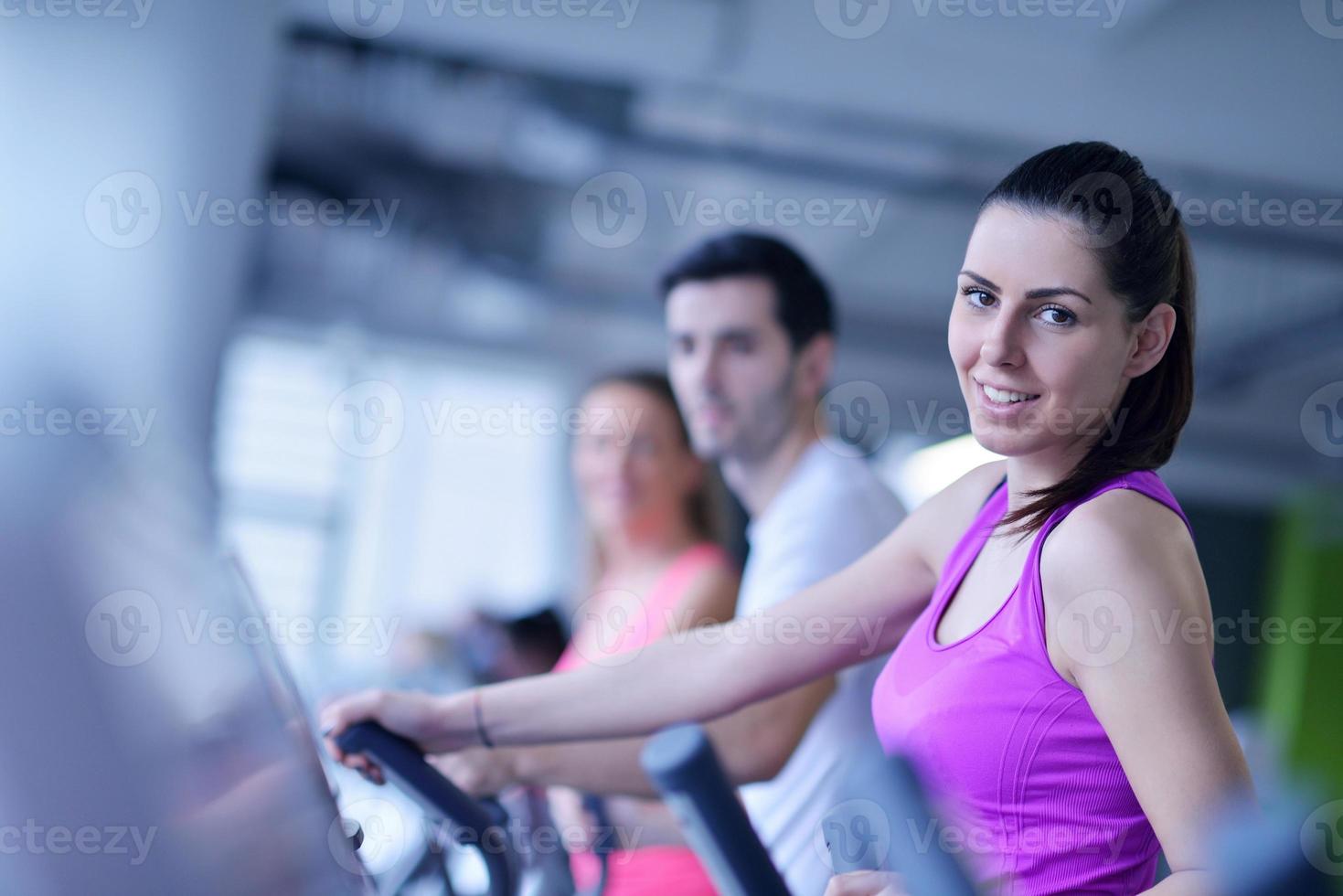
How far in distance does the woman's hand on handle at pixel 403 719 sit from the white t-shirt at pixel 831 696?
50 cm

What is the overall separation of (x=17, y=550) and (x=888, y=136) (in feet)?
14.2

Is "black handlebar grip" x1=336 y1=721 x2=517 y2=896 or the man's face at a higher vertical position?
the man's face

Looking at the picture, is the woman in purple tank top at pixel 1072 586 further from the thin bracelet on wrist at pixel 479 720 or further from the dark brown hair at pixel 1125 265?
the thin bracelet on wrist at pixel 479 720

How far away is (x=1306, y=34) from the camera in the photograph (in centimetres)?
416

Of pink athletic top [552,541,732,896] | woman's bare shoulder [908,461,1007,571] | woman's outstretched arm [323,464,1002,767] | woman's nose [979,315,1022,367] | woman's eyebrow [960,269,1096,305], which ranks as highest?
woman's eyebrow [960,269,1096,305]

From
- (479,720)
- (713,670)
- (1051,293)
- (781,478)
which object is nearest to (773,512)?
(781,478)

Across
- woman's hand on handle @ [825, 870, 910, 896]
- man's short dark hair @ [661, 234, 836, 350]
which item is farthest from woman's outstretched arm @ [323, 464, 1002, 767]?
man's short dark hair @ [661, 234, 836, 350]

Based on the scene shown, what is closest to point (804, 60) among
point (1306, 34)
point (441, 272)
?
point (1306, 34)

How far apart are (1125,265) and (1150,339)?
0.26ft

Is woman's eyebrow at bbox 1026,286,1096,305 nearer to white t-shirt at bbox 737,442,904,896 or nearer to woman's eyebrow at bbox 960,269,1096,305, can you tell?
woman's eyebrow at bbox 960,269,1096,305

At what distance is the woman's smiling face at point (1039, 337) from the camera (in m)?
1.05

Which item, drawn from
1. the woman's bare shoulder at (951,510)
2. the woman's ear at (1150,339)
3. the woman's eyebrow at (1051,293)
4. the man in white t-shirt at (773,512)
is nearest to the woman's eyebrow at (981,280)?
the woman's eyebrow at (1051,293)

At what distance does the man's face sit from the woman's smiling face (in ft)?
3.10

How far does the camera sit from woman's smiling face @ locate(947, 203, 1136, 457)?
1.05m
